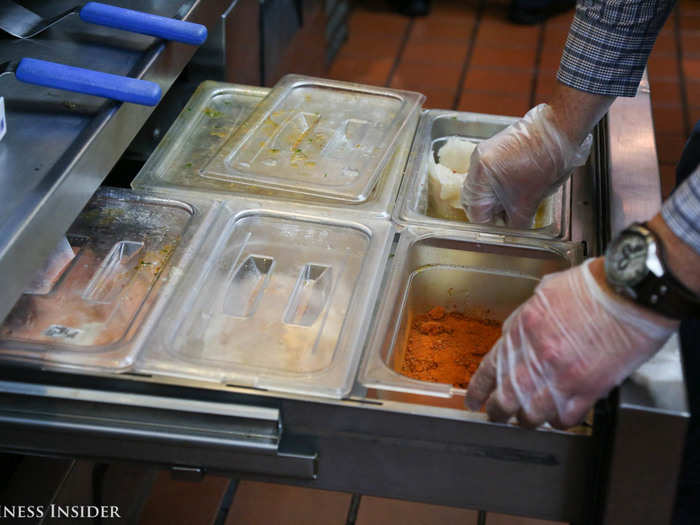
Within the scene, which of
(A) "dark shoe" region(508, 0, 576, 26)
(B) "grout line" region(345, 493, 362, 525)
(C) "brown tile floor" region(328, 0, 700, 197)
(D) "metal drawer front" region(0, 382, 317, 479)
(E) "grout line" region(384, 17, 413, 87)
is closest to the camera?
(D) "metal drawer front" region(0, 382, 317, 479)

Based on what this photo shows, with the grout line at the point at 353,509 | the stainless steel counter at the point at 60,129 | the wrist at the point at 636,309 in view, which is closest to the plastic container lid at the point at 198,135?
the stainless steel counter at the point at 60,129

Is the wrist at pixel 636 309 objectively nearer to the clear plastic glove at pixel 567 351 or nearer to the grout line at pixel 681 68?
the clear plastic glove at pixel 567 351

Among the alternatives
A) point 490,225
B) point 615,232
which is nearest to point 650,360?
point 615,232

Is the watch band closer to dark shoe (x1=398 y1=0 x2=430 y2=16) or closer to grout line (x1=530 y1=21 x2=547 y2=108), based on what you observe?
grout line (x1=530 y1=21 x2=547 y2=108)

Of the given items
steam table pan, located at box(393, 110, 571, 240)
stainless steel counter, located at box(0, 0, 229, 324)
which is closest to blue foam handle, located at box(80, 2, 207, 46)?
stainless steel counter, located at box(0, 0, 229, 324)

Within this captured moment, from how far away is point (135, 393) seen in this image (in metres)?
1.12

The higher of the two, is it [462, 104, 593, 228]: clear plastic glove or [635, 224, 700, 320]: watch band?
[635, 224, 700, 320]: watch band

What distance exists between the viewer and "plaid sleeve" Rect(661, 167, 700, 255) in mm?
A: 999

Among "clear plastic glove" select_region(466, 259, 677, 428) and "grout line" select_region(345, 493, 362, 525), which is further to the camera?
"grout line" select_region(345, 493, 362, 525)

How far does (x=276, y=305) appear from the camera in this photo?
1.30 metres

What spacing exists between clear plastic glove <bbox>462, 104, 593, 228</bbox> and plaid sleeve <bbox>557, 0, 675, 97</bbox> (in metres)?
0.10

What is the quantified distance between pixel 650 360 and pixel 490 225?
50 centimetres

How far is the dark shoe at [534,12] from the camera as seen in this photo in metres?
4.58

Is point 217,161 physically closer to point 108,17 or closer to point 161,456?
point 108,17
